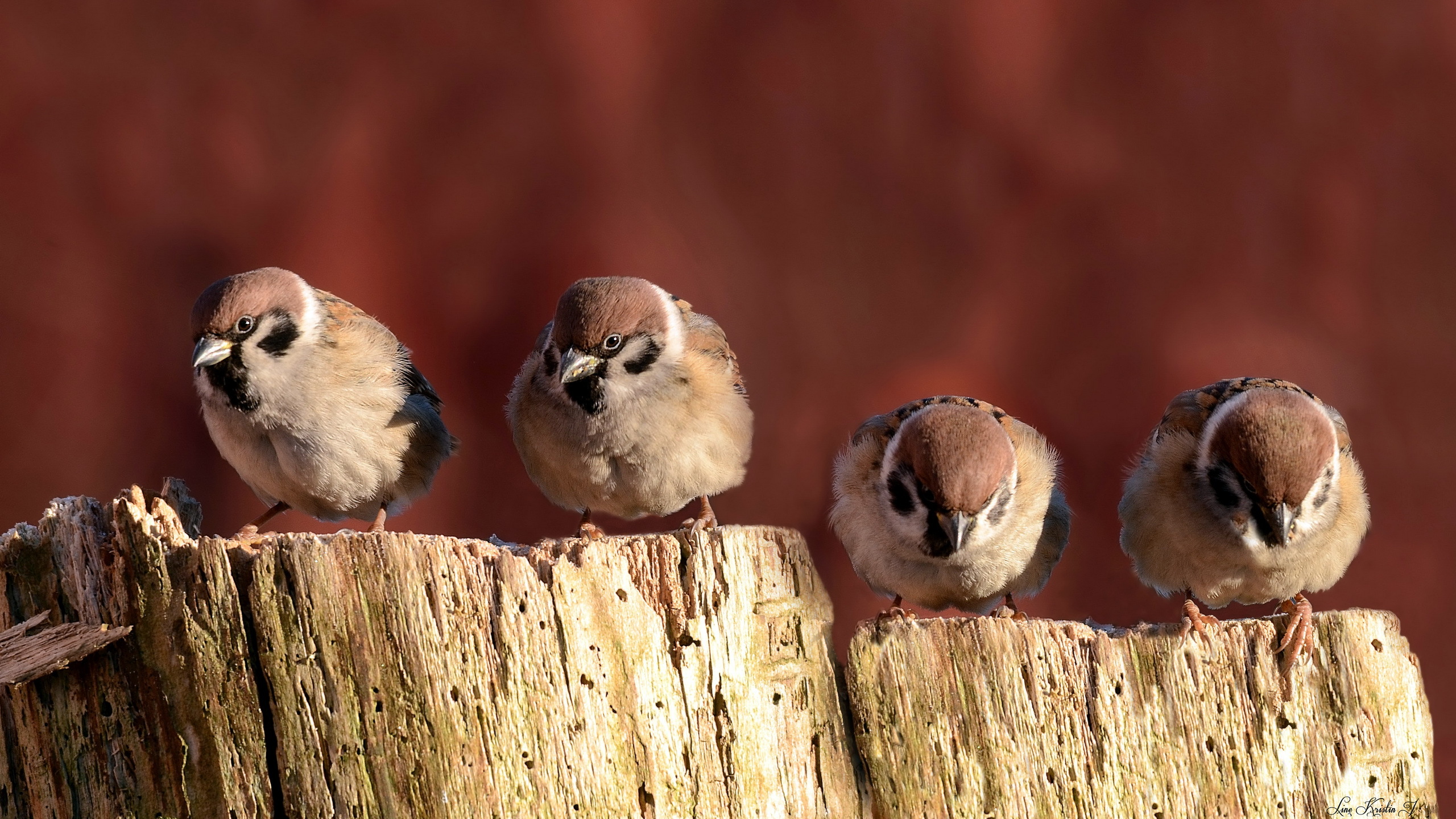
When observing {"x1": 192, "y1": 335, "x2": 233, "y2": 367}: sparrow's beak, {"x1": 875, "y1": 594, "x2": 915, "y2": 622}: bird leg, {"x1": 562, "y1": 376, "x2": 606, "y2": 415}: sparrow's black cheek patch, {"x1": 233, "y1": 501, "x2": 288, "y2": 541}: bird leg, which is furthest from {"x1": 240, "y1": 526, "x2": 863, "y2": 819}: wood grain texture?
{"x1": 233, "y1": 501, "x2": 288, "y2": 541}: bird leg

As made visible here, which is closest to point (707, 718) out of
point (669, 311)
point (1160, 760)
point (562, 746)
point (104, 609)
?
point (562, 746)

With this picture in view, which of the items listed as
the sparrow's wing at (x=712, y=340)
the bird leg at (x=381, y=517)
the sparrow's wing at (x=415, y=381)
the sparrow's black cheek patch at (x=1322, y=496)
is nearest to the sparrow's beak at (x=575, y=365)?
the sparrow's wing at (x=712, y=340)

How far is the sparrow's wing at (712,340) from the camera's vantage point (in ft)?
12.0

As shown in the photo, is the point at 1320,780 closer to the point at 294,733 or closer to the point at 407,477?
the point at 294,733

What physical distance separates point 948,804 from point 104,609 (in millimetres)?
1617

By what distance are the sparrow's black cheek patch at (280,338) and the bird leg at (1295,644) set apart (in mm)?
2522

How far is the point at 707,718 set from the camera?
2.35 m

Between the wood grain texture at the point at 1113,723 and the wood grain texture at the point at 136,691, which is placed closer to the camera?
the wood grain texture at the point at 136,691

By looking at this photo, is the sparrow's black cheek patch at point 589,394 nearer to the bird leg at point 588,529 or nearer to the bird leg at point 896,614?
the bird leg at point 588,529

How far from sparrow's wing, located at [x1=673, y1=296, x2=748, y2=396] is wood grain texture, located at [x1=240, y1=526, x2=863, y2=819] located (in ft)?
4.30

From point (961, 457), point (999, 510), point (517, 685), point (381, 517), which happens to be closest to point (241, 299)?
point (381, 517)

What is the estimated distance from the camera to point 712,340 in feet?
12.1

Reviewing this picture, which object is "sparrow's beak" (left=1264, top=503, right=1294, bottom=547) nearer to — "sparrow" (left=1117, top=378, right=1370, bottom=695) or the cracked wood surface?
"sparrow" (left=1117, top=378, right=1370, bottom=695)

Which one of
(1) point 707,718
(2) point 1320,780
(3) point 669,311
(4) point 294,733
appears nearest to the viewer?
(4) point 294,733
